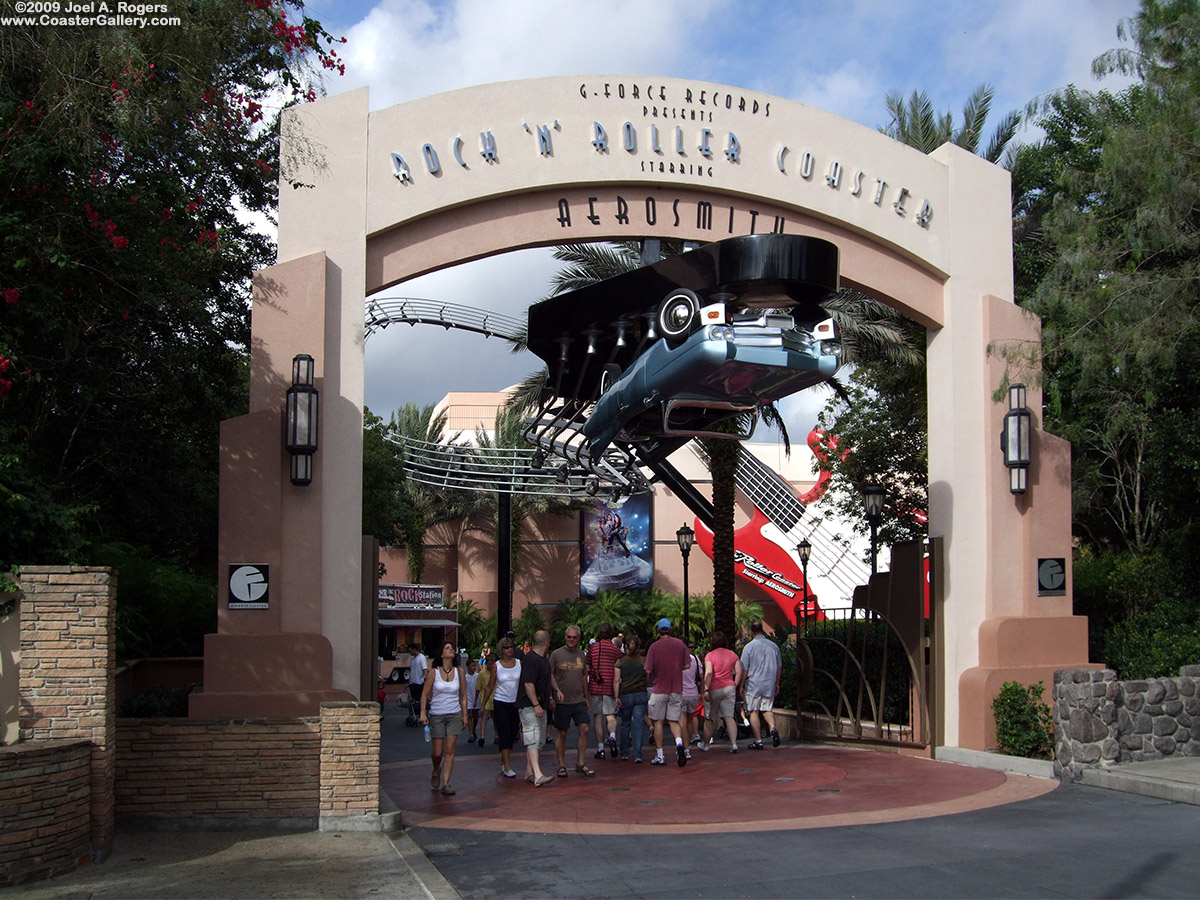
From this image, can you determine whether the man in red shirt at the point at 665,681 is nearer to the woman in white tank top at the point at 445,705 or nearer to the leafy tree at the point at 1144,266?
the woman in white tank top at the point at 445,705

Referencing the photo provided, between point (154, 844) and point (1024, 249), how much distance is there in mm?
18956

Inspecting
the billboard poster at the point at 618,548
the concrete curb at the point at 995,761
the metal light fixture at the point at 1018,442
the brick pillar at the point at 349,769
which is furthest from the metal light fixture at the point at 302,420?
the billboard poster at the point at 618,548

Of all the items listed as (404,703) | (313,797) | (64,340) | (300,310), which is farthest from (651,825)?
(404,703)

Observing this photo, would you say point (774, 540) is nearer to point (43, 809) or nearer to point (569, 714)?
point (569, 714)

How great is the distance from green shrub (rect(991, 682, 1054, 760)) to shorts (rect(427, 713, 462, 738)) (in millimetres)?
6666

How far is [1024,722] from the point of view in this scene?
45.1 ft

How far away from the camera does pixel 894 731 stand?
54.2ft

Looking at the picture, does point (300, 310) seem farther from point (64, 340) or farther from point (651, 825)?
point (651, 825)

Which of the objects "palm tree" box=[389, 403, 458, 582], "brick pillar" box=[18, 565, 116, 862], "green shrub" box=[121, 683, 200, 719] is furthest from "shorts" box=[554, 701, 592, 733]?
"palm tree" box=[389, 403, 458, 582]

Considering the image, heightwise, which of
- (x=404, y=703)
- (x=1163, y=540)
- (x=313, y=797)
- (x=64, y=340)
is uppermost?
(x=64, y=340)

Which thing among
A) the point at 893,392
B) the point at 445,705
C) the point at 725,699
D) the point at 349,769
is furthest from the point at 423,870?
the point at 893,392

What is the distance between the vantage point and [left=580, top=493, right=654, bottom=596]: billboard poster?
164ft

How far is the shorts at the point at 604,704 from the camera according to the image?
49.0 ft

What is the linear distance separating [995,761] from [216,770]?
28.9ft
